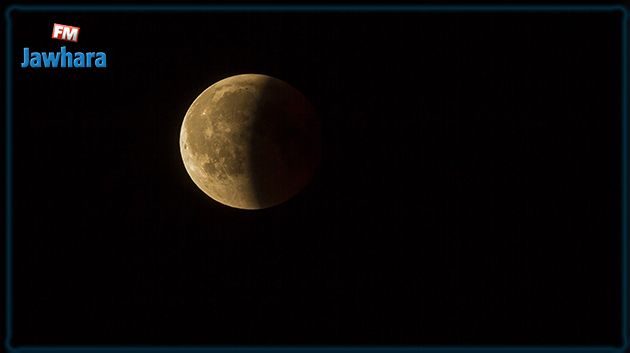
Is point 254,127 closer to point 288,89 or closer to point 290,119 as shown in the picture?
point 290,119

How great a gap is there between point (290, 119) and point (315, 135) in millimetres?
621

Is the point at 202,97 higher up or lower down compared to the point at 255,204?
higher up

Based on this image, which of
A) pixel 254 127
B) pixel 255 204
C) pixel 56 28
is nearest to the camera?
pixel 254 127

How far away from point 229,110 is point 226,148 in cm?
56

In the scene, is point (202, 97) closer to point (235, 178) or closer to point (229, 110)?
point (229, 110)

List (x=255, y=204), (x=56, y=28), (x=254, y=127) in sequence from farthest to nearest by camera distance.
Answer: (x=56, y=28) < (x=255, y=204) < (x=254, y=127)

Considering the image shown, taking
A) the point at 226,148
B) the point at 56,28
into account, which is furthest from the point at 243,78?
the point at 56,28

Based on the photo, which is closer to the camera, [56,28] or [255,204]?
[255,204]

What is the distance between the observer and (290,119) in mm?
7762

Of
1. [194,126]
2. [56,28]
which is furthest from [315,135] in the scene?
[56,28]

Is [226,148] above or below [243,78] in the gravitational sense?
below

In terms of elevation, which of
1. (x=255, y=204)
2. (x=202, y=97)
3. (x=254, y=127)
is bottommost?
(x=255, y=204)

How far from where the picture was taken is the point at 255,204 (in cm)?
817

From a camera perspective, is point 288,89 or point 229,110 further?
point 288,89
